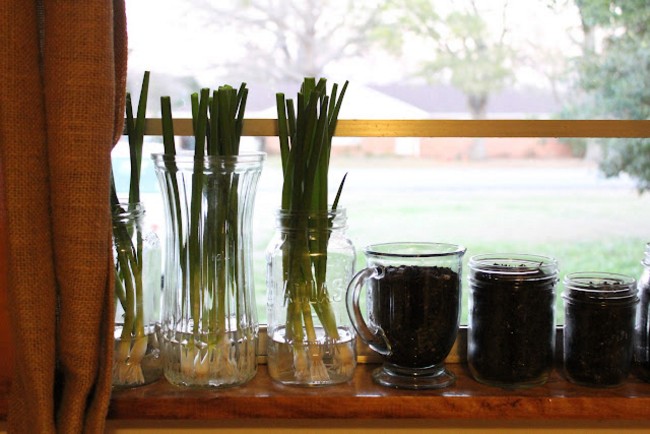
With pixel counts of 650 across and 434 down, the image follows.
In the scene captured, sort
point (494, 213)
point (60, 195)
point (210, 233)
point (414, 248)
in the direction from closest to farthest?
point (60, 195), point (210, 233), point (414, 248), point (494, 213)

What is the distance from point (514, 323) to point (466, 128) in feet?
0.98

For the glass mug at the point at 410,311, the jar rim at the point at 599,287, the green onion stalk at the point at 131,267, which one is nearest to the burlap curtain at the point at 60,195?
the green onion stalk at the point at 131,267

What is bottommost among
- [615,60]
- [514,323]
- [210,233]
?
[514,323]

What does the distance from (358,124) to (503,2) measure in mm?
290

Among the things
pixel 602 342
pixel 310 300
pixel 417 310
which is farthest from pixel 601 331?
pixel 310 300

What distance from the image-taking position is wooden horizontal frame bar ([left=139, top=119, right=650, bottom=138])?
117 centimetres

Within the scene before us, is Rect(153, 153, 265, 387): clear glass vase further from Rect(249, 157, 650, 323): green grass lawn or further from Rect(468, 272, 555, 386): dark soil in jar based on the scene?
Rect(468, 272, 555, 386): dark soil in jar

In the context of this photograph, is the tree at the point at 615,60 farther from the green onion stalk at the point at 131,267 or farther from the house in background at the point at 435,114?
the green onion stalk at the point at 131,267

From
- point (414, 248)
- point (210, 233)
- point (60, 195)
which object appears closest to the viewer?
point (60, 195)

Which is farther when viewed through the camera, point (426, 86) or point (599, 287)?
point (426, 86)

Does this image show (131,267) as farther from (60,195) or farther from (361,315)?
(361,315)

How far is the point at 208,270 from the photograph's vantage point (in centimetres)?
105

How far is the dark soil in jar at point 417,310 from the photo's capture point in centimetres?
105

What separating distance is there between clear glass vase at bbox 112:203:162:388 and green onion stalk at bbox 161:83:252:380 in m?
0.05
